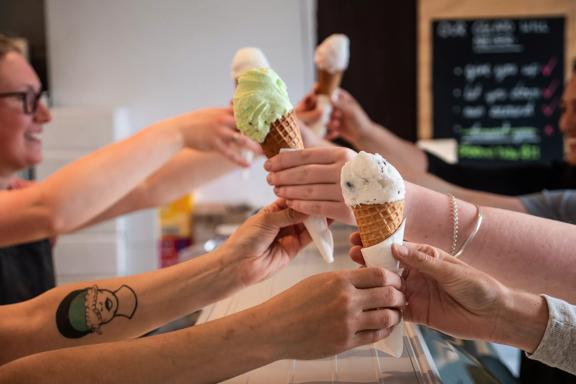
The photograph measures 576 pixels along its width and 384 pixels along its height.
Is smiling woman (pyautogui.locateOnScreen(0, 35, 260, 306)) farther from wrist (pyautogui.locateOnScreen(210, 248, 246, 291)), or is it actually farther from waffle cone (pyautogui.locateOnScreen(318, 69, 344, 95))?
wrist (pyautogui.locateOnScreen(210, 248, 246, 291))

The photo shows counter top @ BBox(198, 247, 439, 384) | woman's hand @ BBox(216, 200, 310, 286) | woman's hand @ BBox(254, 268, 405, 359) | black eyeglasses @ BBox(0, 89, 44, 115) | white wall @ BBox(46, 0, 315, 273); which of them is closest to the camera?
woman's hand @ BBox(254, 268, 405, 359)

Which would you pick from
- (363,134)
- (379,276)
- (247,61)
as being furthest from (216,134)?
(379,276)

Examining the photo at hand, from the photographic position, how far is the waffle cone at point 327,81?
79.7 inches

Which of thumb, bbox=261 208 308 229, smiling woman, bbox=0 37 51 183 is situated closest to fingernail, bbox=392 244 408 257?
thumb, bbox=261 208 308 229

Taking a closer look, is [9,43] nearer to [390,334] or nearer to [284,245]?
[284,245]

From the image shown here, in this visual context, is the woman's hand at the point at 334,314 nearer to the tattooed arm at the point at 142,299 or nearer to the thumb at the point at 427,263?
the thumb at the point at 427,263

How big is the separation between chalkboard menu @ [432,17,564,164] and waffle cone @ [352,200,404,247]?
137 inches

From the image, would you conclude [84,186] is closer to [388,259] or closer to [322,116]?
[322,116]

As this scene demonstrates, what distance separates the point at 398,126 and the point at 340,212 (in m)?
3.30

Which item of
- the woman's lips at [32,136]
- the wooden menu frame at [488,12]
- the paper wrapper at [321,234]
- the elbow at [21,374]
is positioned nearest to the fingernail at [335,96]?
the paper wrapper at [321,234]

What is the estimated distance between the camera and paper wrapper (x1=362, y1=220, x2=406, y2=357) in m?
1.01

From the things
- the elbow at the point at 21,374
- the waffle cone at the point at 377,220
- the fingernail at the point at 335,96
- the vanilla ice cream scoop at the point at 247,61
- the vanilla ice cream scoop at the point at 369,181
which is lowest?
the elbow at the point at 21,374

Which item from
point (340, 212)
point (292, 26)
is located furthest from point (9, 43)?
point (292, 26)

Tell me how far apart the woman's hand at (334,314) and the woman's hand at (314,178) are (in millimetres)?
199
